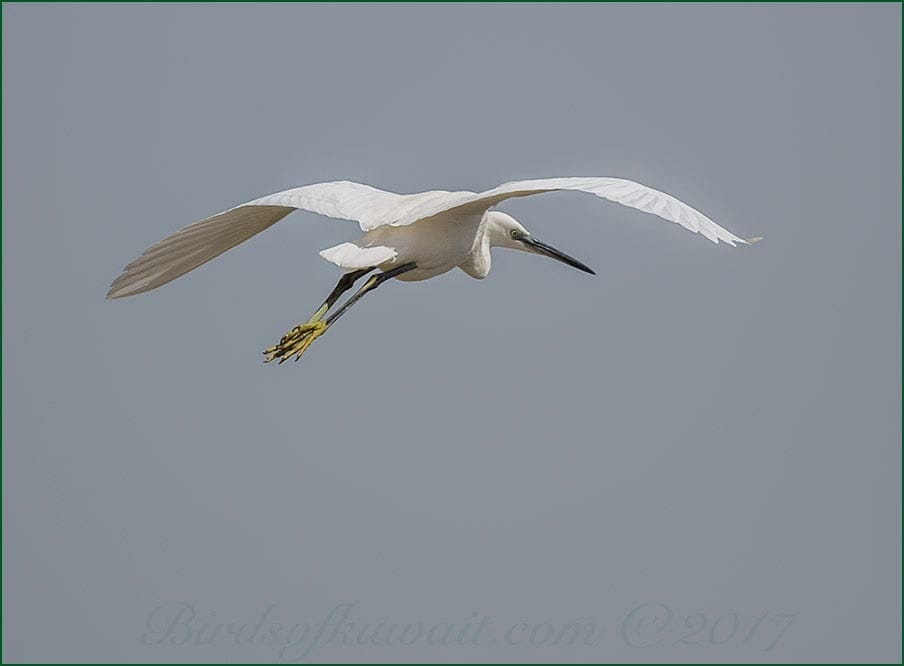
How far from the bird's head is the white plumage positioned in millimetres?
22

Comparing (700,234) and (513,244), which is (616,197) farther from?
(513,244)

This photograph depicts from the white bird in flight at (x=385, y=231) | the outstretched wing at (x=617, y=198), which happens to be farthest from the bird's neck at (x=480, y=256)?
the outstretched wing at (x=617, y=198)

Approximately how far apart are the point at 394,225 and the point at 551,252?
2.62m

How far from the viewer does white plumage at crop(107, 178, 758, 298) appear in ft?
38.3

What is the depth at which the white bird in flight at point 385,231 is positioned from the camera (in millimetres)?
11711

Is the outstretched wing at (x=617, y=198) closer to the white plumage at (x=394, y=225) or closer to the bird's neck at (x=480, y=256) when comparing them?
the white plumage at (x=394, y=225)

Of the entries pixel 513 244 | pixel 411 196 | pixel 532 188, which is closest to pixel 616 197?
pixel 532 188

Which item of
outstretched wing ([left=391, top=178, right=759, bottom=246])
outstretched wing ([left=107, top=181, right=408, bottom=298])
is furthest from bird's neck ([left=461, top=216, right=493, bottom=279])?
outstretched wing ([left=391, top=178, right=759, bottom=246])

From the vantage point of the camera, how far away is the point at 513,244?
1438 centimetres

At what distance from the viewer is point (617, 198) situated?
1148 cm

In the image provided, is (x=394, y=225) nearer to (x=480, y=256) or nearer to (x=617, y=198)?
(x=480, y=256)

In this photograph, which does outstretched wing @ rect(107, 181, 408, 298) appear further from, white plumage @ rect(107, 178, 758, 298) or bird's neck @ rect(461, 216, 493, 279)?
bird's neck @ rect(461, 216, 493, 279)

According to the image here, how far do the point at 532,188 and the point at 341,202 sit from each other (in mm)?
1574

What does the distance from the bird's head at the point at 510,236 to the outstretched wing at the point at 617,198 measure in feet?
5.25
